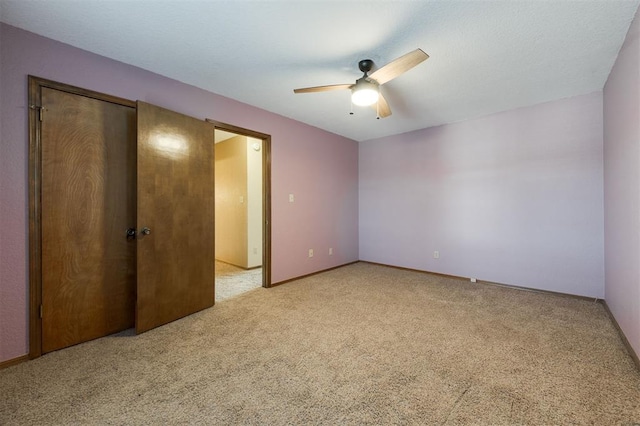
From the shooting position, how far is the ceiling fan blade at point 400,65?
5.83ft

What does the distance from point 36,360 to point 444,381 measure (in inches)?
114

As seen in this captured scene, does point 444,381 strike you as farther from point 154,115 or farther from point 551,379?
point 154,115

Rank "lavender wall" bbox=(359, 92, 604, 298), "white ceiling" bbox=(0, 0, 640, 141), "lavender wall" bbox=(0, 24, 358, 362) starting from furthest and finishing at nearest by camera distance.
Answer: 1. "lavender wall" bbox=(359, 92, 604, 298)
2. "lavender wall" bbox=(0, 24, 358, 362)
3. "white ceiling" bbox=(0, 0, 640, 141)

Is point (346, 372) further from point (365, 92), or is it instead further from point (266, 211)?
point (266, 211)

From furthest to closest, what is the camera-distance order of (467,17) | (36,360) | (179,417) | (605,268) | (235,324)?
(605,268) < (235,324) < (36,360) < (467,17) < (179,417)

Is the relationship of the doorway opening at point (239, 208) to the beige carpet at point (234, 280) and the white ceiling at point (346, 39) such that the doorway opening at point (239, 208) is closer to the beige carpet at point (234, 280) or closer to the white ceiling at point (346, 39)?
the beige carpet at point (234, 280)

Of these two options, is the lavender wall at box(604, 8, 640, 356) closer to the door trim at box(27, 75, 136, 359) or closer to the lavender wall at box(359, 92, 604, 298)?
the lavender wall at box(359, 92, 604, 298)

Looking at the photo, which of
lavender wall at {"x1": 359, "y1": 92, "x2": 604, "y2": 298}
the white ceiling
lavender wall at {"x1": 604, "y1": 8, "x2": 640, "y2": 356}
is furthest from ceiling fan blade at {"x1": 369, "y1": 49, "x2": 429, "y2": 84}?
lavender wall at {"x1": 359, "y1": 92, "x2": 604, "y2": 298}

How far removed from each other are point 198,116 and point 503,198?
404 centimetres

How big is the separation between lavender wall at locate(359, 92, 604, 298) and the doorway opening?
223cm

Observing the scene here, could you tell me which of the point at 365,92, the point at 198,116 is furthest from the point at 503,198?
the point at 198,116

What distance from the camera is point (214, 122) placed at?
118 inches

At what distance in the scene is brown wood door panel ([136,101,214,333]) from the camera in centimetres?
235

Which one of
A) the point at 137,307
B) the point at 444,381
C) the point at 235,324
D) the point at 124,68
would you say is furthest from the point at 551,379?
the point at 124,68
